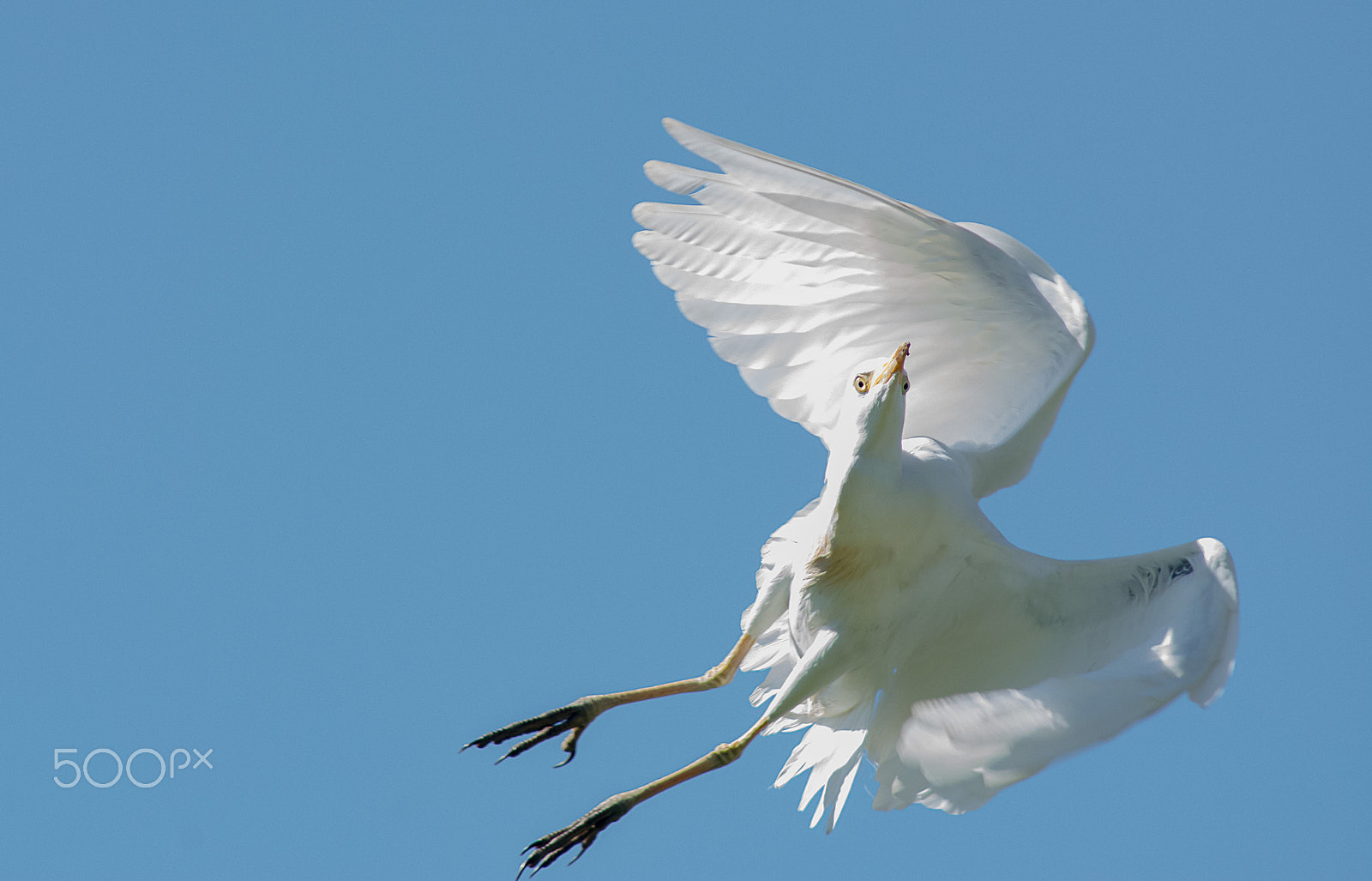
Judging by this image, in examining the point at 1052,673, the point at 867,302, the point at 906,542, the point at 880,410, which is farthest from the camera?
the point at 867,302

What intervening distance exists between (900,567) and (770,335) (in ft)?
6.88

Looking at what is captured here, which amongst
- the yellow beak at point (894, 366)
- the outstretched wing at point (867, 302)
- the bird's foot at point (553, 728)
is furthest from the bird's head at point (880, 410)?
the bird's foot at point (553, 728)

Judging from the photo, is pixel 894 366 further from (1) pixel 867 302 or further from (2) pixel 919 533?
(1) pixel 867 302

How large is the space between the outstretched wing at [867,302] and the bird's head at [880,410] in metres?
1.14

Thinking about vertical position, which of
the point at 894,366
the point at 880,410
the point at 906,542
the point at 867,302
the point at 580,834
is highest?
the point at 867,302

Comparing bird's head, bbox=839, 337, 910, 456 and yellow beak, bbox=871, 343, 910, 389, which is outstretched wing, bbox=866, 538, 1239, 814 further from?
yellow beak, bbox=871, 343, 910, 389

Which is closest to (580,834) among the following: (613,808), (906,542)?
(613,808)

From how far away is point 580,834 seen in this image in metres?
10.7

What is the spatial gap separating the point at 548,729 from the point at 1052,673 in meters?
3.20

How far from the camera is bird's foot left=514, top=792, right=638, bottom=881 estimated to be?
10.6 m

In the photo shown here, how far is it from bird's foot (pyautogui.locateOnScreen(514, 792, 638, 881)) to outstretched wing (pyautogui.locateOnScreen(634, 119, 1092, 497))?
9.36ft

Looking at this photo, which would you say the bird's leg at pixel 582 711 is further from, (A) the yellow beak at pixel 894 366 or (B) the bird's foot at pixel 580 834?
(A) the yellow beak at pixel 894 366

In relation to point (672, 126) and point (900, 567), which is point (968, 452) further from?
point (672, 126)

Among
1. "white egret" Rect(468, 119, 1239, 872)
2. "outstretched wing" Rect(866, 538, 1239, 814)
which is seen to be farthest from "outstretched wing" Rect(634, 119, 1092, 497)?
"outstretched wing" Rect(866, 538, 1239, 814)
